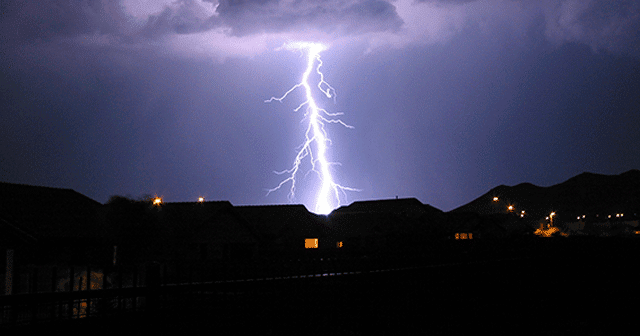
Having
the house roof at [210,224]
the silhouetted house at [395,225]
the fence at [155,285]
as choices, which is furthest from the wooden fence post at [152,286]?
the house roof at [210,224]

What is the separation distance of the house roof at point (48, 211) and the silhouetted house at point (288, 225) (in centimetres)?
1520

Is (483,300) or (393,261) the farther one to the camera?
(483,300)

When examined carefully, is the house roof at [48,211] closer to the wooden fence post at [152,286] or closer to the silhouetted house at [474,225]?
the wooden fence post at [152,286]

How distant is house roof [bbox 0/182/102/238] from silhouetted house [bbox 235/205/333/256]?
15198 millimetres

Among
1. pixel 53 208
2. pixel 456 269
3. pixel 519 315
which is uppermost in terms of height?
pixel 53 208

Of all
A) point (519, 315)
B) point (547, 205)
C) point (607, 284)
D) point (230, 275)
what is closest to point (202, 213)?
point (607, 284)

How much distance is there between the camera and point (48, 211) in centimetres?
2828

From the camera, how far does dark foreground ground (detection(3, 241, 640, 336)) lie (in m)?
6.38

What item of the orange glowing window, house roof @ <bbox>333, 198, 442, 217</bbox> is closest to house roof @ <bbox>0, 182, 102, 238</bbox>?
the orange glowing window

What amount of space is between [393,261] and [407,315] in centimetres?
104

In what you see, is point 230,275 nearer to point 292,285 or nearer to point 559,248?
point 292,285

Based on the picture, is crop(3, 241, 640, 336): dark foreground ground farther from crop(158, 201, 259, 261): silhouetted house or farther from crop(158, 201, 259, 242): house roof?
crop(158, 201, 259, 242): house roof

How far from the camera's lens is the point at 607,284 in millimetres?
18047

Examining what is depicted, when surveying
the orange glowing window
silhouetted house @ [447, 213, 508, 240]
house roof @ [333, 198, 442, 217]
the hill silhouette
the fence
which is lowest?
the fence
